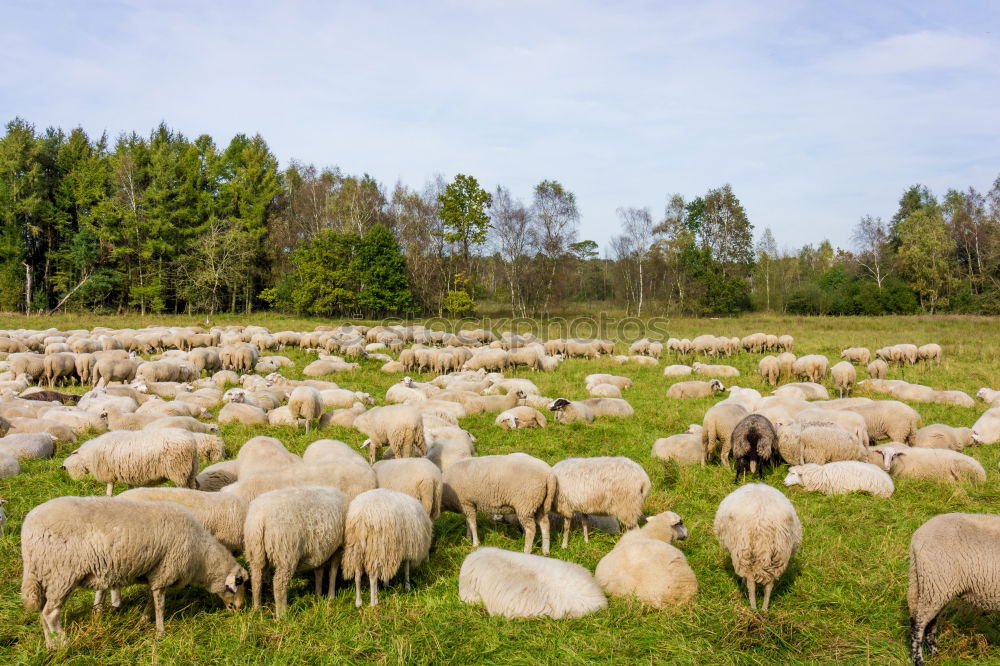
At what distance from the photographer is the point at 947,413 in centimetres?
1403

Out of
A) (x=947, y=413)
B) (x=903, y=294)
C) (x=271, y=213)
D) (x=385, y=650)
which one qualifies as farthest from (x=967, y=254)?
(x=385, y=650)

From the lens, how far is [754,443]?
31.6ft

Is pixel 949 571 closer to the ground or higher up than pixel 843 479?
higher up

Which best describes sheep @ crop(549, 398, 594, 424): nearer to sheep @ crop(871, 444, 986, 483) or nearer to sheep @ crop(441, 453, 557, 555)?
sheep @ crop(871, 444, 986, 483)

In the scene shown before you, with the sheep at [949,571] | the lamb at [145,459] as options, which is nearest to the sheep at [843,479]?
the sheep at [949,571]

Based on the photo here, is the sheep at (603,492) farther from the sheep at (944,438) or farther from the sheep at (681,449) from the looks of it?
the sheep at (944,438)

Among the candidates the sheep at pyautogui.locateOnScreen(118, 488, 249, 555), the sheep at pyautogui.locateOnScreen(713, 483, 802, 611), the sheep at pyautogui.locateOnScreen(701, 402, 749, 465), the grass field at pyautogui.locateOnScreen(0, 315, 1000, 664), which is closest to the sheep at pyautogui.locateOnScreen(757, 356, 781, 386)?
the sheep at pyautogui.locateOnScreen(701, 402, 749, 465)

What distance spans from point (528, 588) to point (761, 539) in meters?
2.17

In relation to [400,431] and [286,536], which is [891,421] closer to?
[400,431]

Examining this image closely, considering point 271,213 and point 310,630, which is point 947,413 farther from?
point 271,213

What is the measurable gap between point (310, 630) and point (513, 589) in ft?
5.66

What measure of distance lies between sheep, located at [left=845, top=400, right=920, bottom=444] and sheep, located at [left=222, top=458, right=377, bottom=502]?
9.59 m

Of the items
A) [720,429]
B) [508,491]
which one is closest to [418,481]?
[508,491]

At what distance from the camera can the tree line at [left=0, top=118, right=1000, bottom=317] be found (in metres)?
43.8
